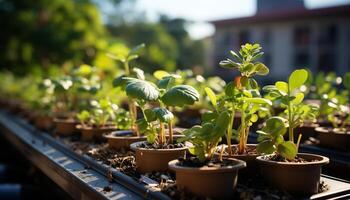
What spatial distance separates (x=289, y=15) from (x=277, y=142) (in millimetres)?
15779

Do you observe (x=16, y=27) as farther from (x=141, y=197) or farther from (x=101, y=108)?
(x=141, y=197)

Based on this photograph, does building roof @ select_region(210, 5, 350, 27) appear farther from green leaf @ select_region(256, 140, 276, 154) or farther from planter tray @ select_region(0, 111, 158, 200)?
green leaf @ select_region(256, 140, 276, 154)

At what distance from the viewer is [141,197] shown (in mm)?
1729

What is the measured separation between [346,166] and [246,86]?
0.84 meters

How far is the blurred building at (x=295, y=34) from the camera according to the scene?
53.9 ft

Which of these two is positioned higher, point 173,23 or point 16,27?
point 173,23

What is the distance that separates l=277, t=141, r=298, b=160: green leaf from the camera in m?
1.71

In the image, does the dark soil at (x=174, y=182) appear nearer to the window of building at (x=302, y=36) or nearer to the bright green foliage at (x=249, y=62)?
the bright green foliage at (x=249, y=62)

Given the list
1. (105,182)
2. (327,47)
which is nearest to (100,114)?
(105,182)

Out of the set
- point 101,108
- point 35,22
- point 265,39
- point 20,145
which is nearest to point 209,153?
point 101,108

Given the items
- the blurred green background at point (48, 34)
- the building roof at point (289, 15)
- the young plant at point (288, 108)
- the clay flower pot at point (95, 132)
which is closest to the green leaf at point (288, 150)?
the young plant at point (288, 108)

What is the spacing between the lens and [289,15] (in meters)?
16.6

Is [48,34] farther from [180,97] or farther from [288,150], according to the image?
[288,150]

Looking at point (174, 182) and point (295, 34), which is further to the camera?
point (295, 34)
